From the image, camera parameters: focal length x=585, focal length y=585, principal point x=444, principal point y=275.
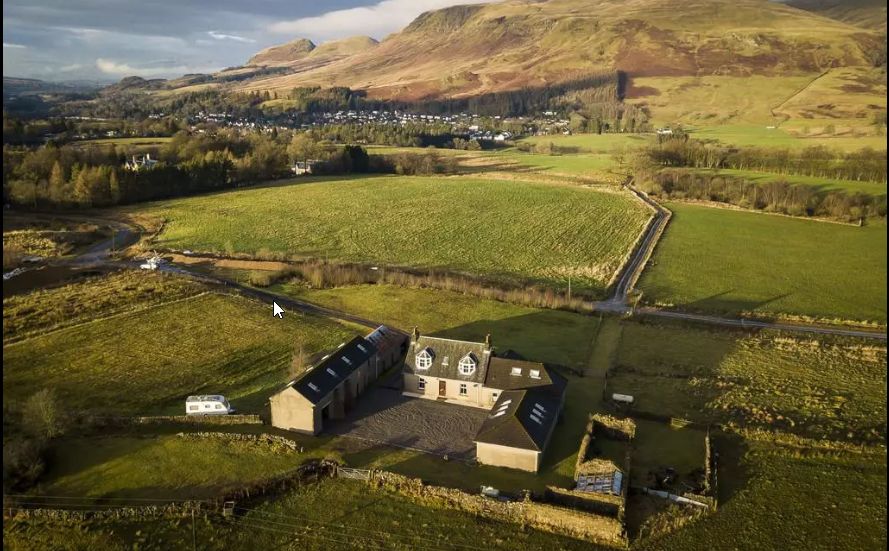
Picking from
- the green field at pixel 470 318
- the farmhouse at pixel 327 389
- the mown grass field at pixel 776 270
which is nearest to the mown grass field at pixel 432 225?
the mown grass field at pixel 776 270

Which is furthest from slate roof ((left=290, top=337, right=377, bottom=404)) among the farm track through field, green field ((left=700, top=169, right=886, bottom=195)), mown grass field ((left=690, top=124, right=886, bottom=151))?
mown grass field ((left=690, top=124, right=886, bottom=151))

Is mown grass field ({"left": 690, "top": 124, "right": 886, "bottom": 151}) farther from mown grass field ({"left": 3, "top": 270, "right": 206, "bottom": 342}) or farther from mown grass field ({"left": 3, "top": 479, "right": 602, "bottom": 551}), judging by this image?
mown grass field ({"left": 3, "top": 270, "right": 206, "bottom": 342})

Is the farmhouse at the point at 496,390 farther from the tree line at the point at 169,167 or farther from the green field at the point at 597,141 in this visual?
the green field at the point at 597,141

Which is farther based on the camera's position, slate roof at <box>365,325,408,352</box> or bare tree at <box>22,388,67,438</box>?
slate roof at <box>365,325,408,352</box>

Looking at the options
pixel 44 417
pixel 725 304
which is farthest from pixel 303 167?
pixel 44 417

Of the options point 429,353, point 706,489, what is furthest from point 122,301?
point 706,489

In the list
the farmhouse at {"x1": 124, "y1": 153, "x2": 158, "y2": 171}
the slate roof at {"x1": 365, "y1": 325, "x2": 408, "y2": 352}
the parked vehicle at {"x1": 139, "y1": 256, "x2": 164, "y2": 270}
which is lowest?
the slate roof at {"x1": 365, "y1": 325, "x2": 408, "y2": 352}
